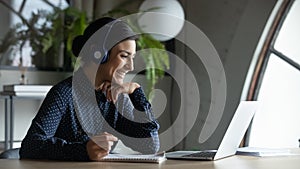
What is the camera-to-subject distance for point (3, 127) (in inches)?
147

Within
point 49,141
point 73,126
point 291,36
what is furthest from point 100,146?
point 291,36

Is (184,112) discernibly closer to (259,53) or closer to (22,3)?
(259,53)

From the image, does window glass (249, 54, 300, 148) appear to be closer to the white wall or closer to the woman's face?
the white wall

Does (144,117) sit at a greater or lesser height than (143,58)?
lesser

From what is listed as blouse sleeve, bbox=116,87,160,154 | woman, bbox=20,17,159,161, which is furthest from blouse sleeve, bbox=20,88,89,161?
blouse sleeve, bbox=116,87,160,154

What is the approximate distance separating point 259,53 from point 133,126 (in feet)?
6.65

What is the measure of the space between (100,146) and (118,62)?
14.4 inches

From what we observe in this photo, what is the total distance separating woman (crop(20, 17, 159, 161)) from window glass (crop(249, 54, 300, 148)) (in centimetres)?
200

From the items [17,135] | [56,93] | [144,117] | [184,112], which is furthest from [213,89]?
[56,93]

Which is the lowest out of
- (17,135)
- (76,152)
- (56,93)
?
(17,135)

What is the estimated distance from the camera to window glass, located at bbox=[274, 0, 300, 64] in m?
3.58

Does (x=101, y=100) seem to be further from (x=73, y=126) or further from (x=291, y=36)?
(x=291, y=36)

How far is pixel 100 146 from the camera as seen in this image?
150 cm

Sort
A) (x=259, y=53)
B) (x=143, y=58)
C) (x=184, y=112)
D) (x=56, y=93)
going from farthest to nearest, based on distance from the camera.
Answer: (x=184, y=112)
(x=143, y=58)
(x=259, y=53)
(x=56, y=93)
